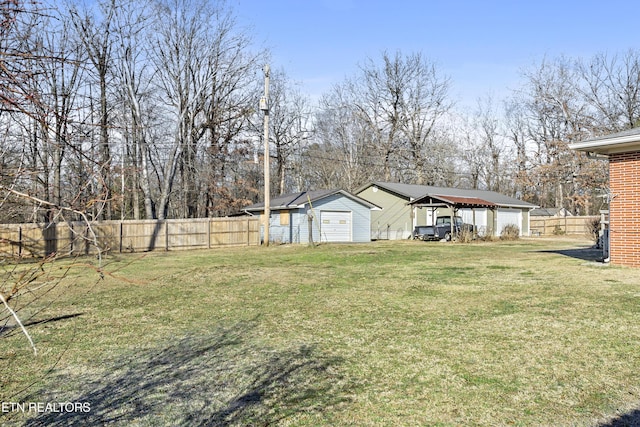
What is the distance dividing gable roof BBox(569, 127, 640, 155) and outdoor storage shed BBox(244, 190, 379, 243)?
567 inches

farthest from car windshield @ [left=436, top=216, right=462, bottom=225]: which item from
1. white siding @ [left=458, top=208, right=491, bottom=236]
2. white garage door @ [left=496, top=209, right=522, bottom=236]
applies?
white garage door @ [left=496, top=209, right=522, bottom=236]

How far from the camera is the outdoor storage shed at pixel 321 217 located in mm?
24844

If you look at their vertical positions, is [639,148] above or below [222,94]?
below

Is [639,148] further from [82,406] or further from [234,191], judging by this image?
[234,191]

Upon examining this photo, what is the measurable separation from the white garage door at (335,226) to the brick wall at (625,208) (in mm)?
15979

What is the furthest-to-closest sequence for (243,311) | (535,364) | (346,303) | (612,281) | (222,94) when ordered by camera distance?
(222,94) < (612,281) < (346,303) < (243,311) < (535,364)

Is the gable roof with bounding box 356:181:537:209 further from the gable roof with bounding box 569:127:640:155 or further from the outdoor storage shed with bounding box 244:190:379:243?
the gable roof with bounding box 569:127:640:155

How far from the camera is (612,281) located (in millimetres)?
9141

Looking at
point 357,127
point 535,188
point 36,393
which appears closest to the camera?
point 36,393

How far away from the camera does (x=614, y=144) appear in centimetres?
1045

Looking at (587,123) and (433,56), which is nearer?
(587,123)

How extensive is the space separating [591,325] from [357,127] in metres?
35.7

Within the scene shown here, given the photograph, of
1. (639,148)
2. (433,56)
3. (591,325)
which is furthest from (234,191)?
(591,325)

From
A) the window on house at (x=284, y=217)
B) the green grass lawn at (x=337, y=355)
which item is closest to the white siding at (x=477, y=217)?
the window on house at (x=284, y=217)
